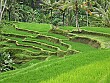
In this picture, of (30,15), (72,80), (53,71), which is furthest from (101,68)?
(30,15)

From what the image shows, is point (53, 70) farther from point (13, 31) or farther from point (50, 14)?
point (50, 14)

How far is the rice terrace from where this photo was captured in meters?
9.55

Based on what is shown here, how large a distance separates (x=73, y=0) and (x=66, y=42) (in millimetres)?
4009

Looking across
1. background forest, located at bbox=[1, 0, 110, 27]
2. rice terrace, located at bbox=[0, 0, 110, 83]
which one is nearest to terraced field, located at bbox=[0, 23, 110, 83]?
rice terrace, located at bbox=[0, 0, 110, 83]

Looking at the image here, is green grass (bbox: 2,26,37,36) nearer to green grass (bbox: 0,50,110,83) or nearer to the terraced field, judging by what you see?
the terraced field

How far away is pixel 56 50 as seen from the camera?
25.7m

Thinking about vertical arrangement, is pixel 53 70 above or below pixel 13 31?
above

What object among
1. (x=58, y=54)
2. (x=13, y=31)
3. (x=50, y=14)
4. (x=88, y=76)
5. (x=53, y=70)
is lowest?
(x=58, y=54)

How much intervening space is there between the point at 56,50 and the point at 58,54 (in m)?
1.90

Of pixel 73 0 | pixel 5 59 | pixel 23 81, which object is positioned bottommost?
→ pixel 5 59

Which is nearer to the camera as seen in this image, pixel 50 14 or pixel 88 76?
pixel 88 76

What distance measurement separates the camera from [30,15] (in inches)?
1949

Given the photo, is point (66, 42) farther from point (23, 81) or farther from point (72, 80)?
point (72, 80)

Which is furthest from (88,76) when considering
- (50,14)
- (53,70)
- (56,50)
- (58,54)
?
(50,14)
